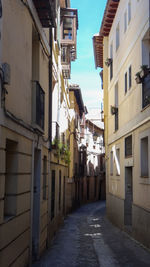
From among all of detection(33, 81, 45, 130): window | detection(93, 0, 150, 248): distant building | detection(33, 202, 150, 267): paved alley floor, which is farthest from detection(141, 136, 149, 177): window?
detection(33, 81, 45, 130): window

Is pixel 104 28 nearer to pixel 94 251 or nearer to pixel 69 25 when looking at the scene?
pixel 69 25

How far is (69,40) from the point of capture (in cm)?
1753

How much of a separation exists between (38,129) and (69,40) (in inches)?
375

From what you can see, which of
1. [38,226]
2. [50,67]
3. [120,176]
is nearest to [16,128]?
[38,226]

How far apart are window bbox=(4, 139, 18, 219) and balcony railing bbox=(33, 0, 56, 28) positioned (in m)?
3.66

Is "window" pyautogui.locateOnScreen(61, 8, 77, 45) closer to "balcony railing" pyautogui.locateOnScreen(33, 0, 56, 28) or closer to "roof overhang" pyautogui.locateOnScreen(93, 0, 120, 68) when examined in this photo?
"roof overhang" pyautogui.locateOnScreen(93, 0, 120, 68)

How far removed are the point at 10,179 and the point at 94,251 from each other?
17.2 feet

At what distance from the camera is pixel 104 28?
64.5ft

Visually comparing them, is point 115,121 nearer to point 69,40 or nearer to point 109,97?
point 109,97

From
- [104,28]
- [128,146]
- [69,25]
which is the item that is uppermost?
[104,28]

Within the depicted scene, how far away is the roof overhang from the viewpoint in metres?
17.6

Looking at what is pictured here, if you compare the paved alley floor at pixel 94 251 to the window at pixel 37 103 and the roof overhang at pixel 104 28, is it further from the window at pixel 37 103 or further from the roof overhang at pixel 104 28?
the roof overhang at pixel 104 28

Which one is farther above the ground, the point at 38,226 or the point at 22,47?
the point at 22,47

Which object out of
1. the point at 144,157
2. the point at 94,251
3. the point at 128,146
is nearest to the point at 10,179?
the point at 94,251
